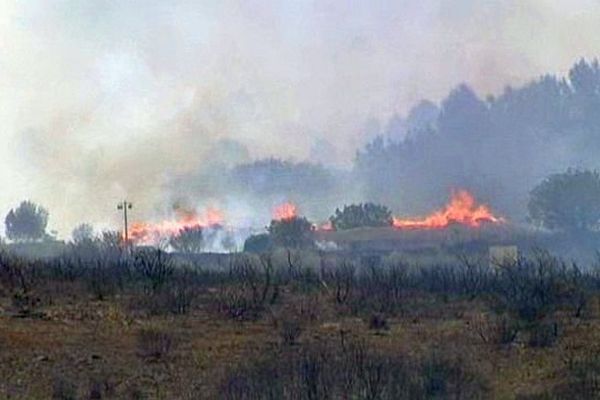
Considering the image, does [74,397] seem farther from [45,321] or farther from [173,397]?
[45,321]

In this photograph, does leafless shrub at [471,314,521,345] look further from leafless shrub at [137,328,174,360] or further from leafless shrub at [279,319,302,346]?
leafless shrub at [137,328,174,360]

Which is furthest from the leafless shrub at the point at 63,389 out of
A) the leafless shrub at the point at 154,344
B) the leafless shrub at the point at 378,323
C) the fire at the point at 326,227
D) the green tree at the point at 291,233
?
the fire at the point at 326,227

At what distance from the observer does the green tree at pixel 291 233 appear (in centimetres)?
8018

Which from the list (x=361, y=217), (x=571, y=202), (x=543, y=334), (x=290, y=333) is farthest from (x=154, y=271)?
(x=361, y=217)

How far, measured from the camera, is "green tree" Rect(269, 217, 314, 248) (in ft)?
263

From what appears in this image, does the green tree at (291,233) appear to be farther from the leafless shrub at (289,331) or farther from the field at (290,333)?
the leafless shrub at (289,331)

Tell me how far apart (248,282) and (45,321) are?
9298 millimetres

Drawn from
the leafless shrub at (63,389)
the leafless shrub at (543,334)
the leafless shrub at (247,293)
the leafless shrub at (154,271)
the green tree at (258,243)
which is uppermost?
the green tree at (258,243)

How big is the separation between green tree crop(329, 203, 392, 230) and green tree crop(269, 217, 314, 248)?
240 inches

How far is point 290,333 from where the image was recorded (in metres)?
27.0

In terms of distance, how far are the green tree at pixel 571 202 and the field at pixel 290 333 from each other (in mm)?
39740

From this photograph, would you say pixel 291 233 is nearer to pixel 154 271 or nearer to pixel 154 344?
pixel 154 271

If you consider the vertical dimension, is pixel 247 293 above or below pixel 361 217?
below

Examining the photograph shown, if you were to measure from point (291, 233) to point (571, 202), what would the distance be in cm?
2149
